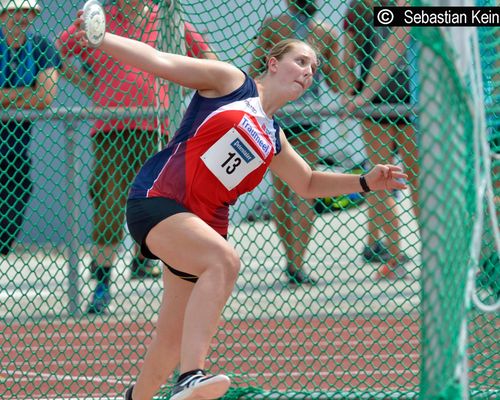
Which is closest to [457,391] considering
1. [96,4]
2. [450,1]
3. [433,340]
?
[433,340]

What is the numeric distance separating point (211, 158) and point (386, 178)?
2.93 feet

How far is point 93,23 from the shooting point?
13.0 feet

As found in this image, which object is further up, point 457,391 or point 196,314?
point 196,314

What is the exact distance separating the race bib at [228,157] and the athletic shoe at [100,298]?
235 cm

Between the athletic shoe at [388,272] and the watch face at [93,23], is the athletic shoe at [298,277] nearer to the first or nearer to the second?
the athletic shoe at [388,272]

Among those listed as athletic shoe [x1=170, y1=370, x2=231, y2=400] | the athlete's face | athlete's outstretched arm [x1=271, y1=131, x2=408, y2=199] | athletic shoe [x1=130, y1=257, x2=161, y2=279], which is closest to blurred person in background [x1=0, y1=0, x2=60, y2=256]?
athletic shoe [x1=130, y1=257, x2=161, y2=279]

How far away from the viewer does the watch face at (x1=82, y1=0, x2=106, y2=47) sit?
13.0 feet

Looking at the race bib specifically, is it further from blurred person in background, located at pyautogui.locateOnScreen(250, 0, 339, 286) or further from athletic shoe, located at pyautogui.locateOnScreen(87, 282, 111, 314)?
athletic shoe, located at pyautogui.locateOnScreen(87, 282, 111, 314)

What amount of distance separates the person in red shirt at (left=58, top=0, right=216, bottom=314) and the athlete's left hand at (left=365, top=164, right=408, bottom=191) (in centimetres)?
147

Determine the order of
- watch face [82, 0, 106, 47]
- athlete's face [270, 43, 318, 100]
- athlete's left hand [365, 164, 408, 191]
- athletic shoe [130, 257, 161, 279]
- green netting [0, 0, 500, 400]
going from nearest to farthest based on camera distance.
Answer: watch face [82, 0, 106, 47] → athlete's face [270, 43, 318, 100] → athlete's left hand [365, 164, 408, 191] → green netting [0, 0, 500, 400] → athletic shoe [130, 257, 161, 279]

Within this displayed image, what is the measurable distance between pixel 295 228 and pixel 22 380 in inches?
83.2

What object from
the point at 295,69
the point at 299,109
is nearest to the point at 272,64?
the point at 295,69

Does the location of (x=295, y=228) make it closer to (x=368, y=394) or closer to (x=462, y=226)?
(x=368, y=394)

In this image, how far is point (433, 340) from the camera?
328 centimetres
